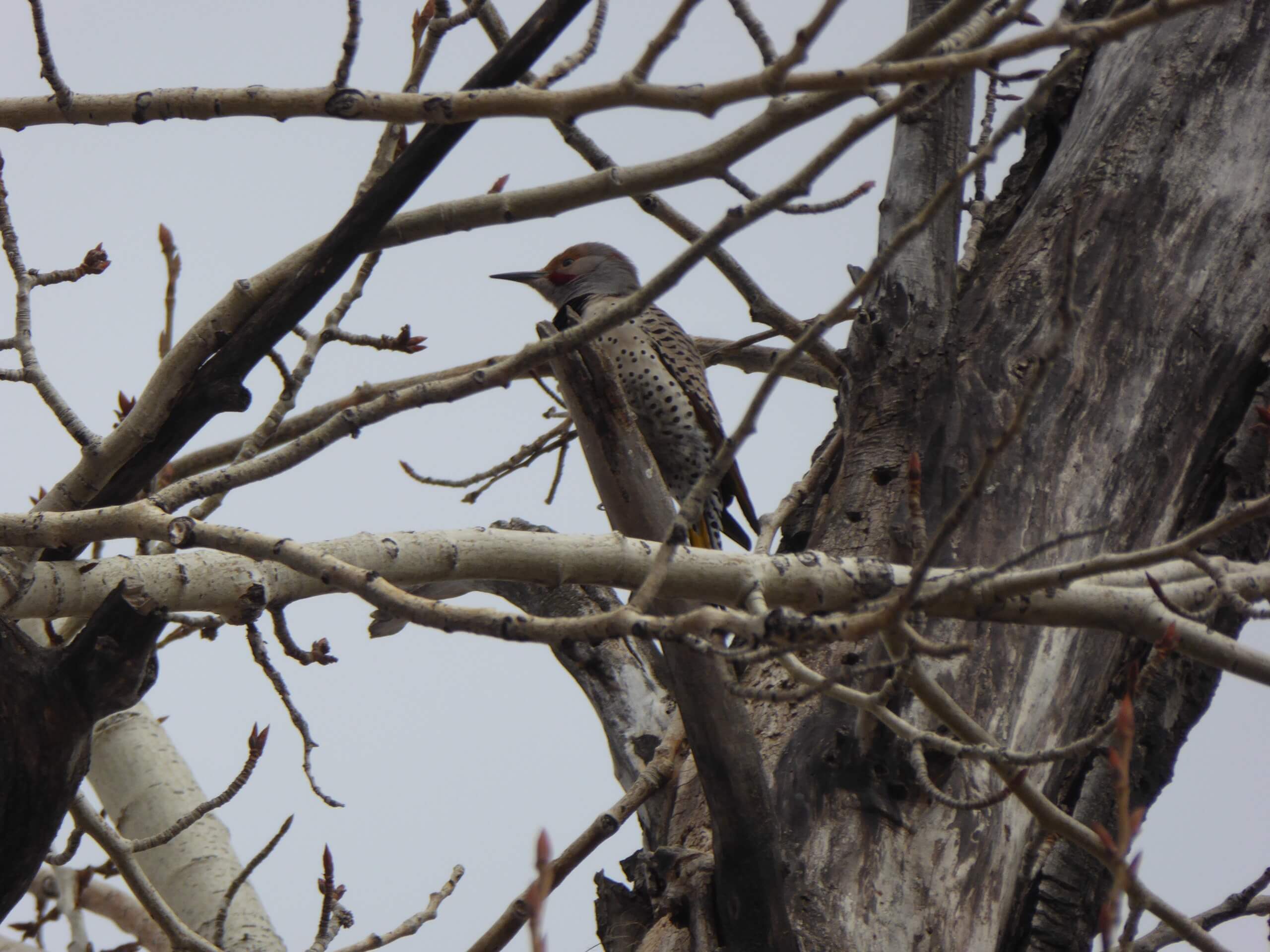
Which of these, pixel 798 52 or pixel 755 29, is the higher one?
pixel 755 29

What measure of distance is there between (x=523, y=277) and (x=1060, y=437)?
4088 millimetres

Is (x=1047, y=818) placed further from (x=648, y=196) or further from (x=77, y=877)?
(x=77, y=877)

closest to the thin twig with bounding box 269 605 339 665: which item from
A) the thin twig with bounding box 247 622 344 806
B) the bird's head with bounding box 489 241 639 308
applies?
the thin twig with bounding box 247 622 344 806

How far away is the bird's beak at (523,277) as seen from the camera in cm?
649

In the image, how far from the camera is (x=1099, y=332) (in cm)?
301

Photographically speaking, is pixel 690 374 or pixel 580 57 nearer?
pixel 580 57

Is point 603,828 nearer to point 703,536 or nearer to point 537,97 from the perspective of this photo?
point 537,97

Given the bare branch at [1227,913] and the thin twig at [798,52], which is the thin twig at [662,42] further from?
the bare branch at [1227,913]

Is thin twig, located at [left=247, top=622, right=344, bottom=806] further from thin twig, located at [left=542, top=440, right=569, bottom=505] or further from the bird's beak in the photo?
the bird's beak

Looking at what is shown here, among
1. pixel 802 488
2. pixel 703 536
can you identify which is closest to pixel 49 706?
pixel 802 488

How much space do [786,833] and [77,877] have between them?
2471 millimetres

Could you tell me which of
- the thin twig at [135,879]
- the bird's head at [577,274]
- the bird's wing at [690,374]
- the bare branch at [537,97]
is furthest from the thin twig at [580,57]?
the bird's head at [577,274]

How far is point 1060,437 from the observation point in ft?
9.41

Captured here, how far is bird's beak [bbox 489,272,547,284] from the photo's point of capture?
6.49 m
